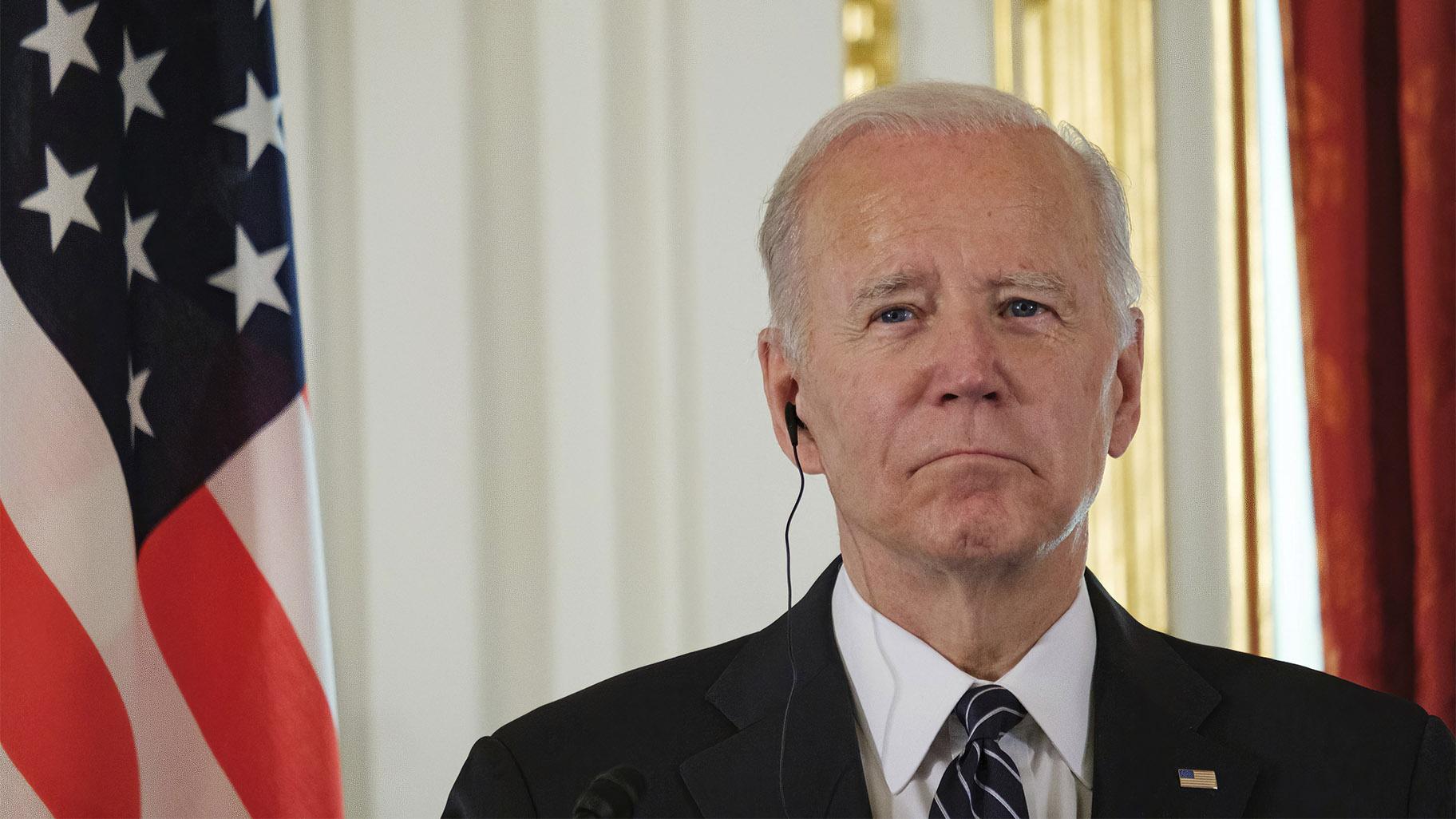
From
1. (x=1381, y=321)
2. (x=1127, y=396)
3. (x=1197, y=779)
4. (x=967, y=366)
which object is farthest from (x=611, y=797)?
(x=1381, y=321)

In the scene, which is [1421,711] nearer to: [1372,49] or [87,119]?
[1372,49]

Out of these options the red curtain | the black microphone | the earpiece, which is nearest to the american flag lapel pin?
the earpiece

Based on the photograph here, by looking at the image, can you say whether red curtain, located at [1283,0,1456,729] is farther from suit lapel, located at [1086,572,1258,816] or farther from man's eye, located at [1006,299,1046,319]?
man's eye, located at [1006,299,1046,319]

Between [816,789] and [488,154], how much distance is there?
180 cm

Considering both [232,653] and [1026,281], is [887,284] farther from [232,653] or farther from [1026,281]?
[232,653]

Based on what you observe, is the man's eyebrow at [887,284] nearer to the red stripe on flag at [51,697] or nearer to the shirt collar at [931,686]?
the shirt collar at [931,686]

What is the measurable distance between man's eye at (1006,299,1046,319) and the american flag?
1.42 m

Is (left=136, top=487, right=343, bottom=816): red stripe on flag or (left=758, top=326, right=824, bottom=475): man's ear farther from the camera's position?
(left=136, top=487, right=343, bottom=816): red stripe on flag

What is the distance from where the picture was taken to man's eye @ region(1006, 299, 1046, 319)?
1547mm

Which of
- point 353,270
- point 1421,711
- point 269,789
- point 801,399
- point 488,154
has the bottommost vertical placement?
point 269,789

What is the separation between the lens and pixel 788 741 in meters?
1.54

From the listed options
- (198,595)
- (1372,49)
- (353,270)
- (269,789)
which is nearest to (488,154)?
(353,270)

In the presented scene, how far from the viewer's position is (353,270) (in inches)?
110

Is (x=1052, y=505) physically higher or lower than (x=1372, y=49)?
lower
